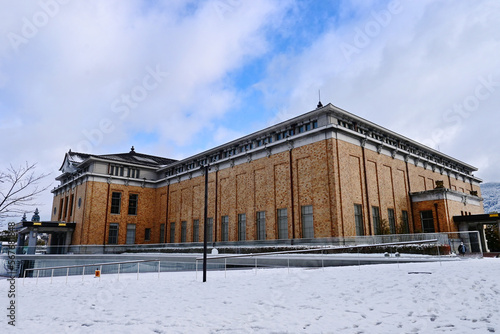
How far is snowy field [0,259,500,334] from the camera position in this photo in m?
7.23

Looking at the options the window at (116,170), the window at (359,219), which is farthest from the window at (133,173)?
the window at (359,219)

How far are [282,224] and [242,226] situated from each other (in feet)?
18.7

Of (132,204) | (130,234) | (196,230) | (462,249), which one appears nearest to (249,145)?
(196,230)

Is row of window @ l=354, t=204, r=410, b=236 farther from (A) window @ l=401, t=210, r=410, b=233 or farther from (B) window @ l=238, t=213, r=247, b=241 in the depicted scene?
(B) window @ l=238, t=213, r=247, b=241

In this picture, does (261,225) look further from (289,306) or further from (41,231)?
(41,231)

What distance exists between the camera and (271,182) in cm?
3231

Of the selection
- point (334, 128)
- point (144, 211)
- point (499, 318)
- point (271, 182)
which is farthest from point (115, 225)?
point (499, 318)

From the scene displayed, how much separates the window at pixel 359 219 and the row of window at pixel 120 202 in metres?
31.8

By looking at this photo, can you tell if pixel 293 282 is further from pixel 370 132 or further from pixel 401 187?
pixel 401 187

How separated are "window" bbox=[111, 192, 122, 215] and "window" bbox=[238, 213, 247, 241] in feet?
65.9

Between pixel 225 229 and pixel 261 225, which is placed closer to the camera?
pixel 261 225

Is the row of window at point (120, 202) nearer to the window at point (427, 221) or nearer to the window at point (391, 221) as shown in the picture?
the window at point (391, 221)

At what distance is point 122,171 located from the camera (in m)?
47.2

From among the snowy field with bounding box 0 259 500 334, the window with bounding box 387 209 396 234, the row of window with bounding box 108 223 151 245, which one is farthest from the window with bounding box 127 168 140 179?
the snowy field with bounding box 0 259 500 334
